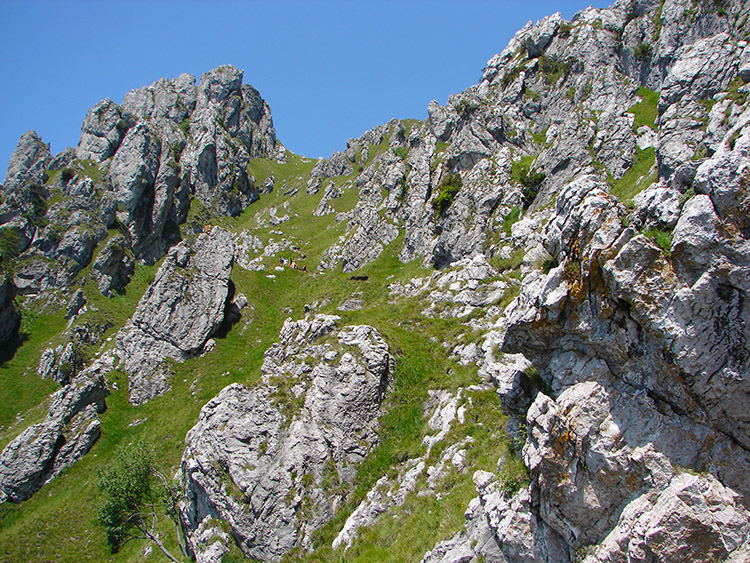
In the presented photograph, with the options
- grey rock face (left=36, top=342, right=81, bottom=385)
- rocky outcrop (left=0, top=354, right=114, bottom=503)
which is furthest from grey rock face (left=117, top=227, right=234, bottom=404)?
grey rock face (left=36, top=342, right=81, bottom=385)

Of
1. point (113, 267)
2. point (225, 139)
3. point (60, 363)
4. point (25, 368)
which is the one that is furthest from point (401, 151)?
point (25, 368)

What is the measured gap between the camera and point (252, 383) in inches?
876

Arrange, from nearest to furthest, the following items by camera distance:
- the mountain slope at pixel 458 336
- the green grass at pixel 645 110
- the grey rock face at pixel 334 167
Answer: the mountain slope at pixel 458 336 → the green grass at pixel 645 110 → the grey rock face at pixel 334 167

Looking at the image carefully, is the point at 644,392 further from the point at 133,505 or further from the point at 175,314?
the point at 175,314

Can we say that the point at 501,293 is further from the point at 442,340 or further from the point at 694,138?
the point at 694,138

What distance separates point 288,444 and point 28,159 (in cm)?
10175

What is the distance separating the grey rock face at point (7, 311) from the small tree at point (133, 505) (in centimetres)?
4016

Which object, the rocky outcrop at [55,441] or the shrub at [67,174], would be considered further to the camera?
the shrub at [67,174]

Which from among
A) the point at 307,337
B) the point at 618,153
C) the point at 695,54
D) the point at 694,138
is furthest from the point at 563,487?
the point at 618,153

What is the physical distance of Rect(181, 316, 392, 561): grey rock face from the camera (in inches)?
685

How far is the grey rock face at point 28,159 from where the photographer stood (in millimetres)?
77625

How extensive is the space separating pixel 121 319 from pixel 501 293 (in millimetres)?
53850

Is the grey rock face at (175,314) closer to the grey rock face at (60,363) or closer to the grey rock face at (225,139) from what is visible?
the grey rock face at (60,363)

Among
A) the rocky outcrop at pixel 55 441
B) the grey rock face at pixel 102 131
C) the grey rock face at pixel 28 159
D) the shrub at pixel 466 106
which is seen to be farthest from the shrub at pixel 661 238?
the grey rock face at pixel 102 131
